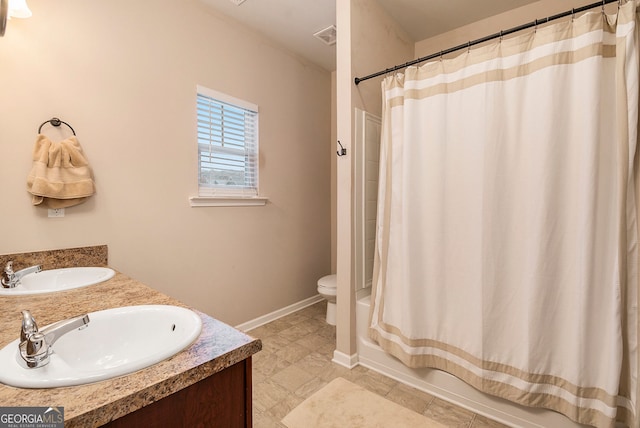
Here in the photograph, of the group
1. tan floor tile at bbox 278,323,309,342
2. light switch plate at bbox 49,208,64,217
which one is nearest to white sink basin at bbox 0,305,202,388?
light switch plate at bbox 49,208,64,217

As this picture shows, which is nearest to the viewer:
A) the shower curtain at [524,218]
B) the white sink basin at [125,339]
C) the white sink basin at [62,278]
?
the white sink basin at [125,339]

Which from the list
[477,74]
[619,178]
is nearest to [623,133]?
[619,178]

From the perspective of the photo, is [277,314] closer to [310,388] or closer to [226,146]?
[310,388]

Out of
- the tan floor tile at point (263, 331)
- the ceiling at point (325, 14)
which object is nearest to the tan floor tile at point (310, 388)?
the tan floor tile at point (263, 331)

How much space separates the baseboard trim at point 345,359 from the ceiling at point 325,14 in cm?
260

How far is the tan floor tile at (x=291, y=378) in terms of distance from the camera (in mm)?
1877

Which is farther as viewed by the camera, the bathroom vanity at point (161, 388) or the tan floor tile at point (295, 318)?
the tan floor tile at point (295, 318)

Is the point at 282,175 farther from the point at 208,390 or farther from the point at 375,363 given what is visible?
the point at 208,390

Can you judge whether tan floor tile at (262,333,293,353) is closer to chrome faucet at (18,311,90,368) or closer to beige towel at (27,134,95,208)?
beige towel at (27,134,95,208)

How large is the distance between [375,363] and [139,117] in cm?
226

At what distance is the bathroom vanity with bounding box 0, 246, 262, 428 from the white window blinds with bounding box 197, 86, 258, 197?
1411mm

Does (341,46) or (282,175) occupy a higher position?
(341,46)

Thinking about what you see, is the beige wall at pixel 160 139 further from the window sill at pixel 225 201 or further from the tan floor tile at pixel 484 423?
the tan floor tile at pixel 484 423

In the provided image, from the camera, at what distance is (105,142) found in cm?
180
